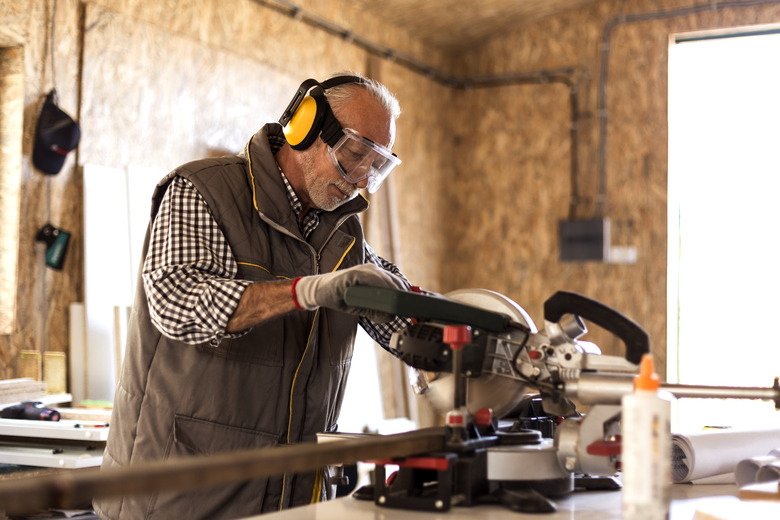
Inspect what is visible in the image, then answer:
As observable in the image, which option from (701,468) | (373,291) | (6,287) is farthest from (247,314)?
(6,287)

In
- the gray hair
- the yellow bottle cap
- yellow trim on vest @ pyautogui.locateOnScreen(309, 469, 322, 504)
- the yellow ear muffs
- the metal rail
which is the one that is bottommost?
yellow trim on vest @ pyautogui.locateOnScreen(309, 469, 322, 504)

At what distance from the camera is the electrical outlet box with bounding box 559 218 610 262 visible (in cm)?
560

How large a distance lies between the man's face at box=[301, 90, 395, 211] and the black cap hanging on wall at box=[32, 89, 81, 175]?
4.69 ft

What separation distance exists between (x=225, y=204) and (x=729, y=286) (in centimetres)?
416

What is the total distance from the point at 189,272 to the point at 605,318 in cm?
87

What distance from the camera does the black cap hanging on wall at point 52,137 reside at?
3125mm

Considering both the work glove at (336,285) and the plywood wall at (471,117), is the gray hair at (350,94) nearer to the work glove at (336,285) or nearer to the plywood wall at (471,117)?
the work glove at (336,285)

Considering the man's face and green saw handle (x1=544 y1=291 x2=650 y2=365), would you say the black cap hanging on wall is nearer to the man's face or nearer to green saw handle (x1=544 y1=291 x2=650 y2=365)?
the man's face

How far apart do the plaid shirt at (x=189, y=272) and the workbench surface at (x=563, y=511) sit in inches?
17.8

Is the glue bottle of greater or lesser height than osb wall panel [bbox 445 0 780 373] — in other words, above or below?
below

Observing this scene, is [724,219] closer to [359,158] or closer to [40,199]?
[359,158]

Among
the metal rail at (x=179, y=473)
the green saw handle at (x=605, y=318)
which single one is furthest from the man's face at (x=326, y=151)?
the metal rail at (x=179, y=473)

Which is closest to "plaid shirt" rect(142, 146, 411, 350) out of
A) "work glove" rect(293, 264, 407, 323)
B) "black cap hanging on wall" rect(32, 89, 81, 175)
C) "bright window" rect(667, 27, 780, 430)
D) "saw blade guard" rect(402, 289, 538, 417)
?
"work glove" rect(293, 264, 407, 323)

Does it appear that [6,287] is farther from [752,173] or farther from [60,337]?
[752,173]
